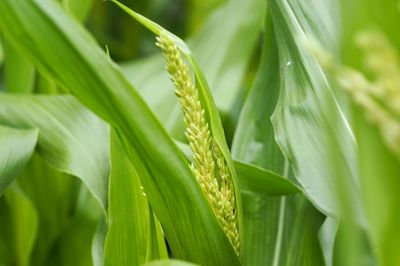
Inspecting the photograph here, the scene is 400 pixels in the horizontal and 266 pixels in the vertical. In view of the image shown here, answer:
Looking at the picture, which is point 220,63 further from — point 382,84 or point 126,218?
point 382,84

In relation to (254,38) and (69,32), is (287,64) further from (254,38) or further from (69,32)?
(254,38)

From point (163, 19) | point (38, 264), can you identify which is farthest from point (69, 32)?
point (163, 19)

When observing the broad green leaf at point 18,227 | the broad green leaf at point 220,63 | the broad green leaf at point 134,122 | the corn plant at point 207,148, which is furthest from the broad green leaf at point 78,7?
the broad green leaf at point 134,122

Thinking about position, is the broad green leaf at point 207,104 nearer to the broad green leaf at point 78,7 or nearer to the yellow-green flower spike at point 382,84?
the yellow-green flower spike at point 382,84

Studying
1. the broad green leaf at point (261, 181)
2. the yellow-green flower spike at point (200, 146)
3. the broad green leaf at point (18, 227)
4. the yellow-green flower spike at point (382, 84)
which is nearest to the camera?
the yellow-green flower spike at point (382, 84)

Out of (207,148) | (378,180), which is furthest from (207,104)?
(378,180)

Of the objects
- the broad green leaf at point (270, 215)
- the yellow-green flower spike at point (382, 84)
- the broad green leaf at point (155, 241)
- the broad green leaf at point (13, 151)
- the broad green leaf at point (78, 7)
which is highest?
the yellow-green flower spike at point (382, 84)
